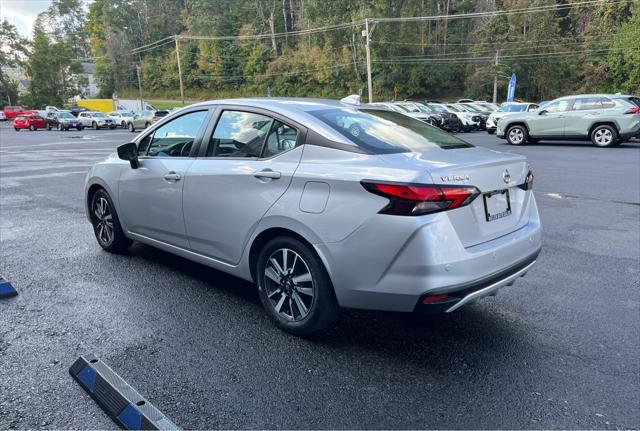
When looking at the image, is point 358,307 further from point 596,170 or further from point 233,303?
point 596,170

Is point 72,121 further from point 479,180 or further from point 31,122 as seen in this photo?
point 479,180

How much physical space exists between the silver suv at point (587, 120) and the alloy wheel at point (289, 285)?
1609 cm

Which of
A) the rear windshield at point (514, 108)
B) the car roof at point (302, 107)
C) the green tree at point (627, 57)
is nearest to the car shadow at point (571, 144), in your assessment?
the rear windshield at point (514, 108)

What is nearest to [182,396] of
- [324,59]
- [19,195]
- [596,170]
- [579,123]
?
[19,195]

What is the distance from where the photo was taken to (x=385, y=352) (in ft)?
10.5

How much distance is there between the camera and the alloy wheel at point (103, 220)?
5160 millimetres

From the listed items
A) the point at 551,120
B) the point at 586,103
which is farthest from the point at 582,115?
the point at 551,120

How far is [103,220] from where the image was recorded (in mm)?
5258

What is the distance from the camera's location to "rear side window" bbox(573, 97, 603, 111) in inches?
625

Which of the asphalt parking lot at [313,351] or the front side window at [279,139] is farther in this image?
the front side window at [279,139]

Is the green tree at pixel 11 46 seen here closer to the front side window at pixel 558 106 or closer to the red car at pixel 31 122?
the red car at pixel 31 122

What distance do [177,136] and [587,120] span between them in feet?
51.8

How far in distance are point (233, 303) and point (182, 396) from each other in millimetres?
1324

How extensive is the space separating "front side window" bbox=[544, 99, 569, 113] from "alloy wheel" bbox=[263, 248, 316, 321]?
16134 millimetres
